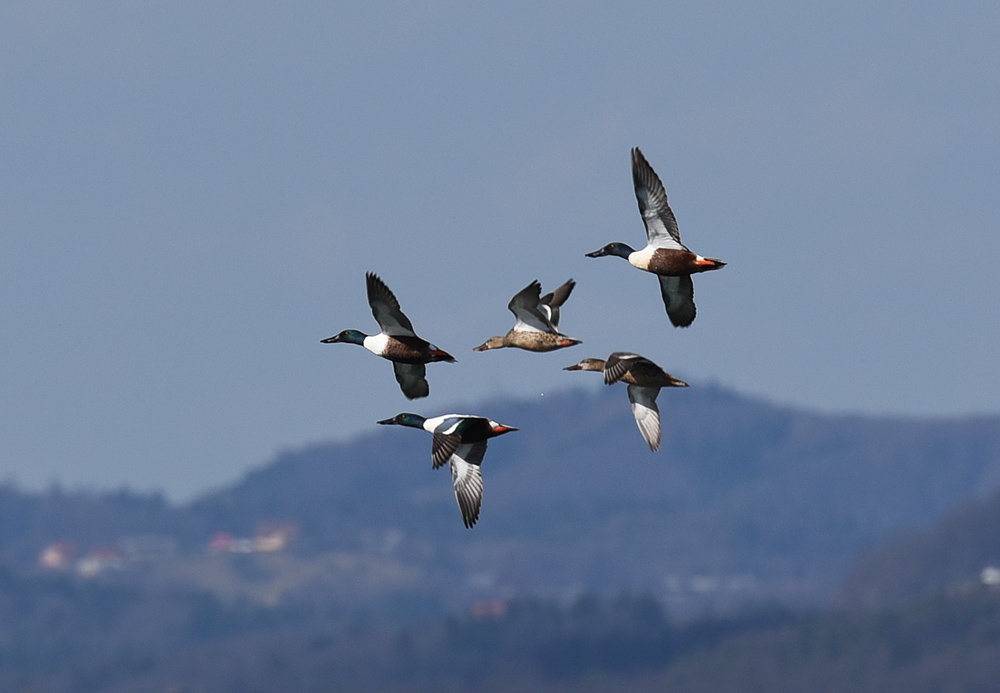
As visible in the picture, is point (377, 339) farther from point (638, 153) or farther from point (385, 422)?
point (638, 153)

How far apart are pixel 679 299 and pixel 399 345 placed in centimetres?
792

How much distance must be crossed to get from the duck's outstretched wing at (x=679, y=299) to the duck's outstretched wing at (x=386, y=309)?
708 cm

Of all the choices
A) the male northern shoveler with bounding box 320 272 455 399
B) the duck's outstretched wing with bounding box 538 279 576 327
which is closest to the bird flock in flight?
the male northern shoveler with bounding box 320 272 455 399

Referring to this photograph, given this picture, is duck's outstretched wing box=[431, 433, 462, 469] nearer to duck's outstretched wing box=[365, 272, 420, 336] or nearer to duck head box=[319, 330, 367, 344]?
duck's outstretched wing box=[365, 272, 420, 336]

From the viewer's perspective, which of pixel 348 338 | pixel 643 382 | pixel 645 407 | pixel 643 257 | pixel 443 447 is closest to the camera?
pixel 443 447

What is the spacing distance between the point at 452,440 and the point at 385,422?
9.08m

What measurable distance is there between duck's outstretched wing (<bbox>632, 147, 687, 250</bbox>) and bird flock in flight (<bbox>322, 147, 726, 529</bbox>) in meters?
0.03

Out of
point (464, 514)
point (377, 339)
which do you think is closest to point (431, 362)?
point (377, 339)

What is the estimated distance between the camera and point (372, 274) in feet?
201

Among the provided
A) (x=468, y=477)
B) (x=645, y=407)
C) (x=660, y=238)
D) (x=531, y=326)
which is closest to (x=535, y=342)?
(x=531, y=326)

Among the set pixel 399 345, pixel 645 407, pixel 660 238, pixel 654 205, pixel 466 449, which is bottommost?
→ pixel 466 449

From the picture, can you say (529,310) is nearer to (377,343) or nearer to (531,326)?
(531,326)

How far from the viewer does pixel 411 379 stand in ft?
216

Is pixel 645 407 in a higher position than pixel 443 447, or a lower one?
higher
